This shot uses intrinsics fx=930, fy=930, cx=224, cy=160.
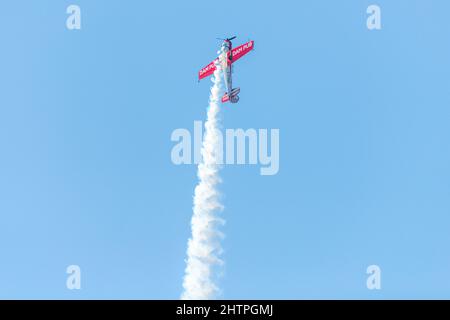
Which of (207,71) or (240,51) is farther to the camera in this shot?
(207,71)

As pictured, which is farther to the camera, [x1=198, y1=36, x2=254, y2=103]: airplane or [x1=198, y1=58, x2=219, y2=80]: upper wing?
[x1=198, y1=58, x2=219, y2=80]: upper wing

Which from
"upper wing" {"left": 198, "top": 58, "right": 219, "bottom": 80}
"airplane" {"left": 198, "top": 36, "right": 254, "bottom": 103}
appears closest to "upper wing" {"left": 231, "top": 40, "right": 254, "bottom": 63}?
"airplane" {"left": 198, "top": 36, "right": 254, "bottom": 103}

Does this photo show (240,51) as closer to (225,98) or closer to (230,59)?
(230,59)

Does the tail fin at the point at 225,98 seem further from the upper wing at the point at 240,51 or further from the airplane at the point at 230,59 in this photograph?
the upper wing at the point at 240,51

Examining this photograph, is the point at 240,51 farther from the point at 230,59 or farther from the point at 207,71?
the point at 207,71

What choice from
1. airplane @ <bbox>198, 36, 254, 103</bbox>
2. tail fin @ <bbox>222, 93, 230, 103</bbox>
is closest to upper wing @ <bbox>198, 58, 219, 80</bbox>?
airplane @ <bbox>198, 36, 254, 103</bbox>

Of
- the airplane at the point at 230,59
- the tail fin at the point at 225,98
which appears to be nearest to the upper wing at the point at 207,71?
the airplane at the point at 230,59

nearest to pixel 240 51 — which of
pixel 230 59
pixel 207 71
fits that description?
pixel 230 59

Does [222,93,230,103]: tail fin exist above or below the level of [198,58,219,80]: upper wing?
below

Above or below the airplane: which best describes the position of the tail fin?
below

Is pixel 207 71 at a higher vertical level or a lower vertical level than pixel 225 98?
higher

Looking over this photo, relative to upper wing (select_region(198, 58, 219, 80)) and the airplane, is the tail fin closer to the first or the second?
the airplane

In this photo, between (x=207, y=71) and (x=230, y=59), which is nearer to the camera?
(x=230, y=59)

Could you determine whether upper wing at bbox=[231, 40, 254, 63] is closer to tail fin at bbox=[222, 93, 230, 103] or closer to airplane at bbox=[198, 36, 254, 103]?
airplane at bbox=[198, 36, 254, 103]
